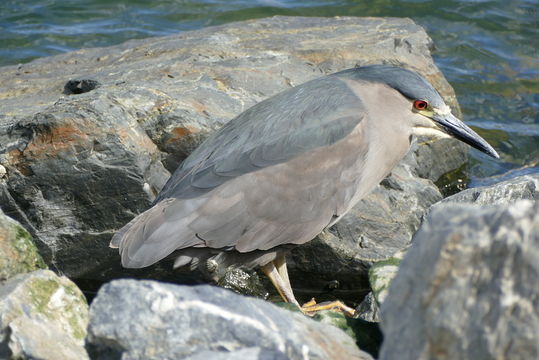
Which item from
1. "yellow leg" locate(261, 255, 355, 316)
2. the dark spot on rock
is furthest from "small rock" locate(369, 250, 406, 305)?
the dark spot on rock

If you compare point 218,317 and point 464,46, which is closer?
point 218,317

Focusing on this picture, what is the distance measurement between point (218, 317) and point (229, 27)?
540cm

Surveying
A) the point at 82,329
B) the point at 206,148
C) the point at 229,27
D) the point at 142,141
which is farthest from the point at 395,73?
the point at 229,27

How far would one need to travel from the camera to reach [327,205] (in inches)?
178

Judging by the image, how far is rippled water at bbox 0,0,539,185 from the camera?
8922 millimetres

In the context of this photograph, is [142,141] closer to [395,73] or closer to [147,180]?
[147,180]

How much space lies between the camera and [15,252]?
381 centimetres

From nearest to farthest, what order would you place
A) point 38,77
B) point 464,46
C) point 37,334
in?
point 37,334 → point 38,77 → point 464,46

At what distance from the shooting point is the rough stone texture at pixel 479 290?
6.71ft

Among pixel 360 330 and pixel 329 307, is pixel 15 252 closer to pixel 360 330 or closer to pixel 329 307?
pixel 360 330

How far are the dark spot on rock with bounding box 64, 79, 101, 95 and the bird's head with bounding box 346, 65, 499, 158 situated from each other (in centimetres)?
205

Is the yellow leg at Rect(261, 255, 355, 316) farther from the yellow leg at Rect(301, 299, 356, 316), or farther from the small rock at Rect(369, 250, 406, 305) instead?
the small rock at Rect(369, 250, 406, 305)

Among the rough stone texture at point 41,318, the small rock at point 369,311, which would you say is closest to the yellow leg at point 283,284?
the small rock at point 369,311

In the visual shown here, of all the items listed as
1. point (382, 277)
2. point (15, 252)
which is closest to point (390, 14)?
point (382, 277)
